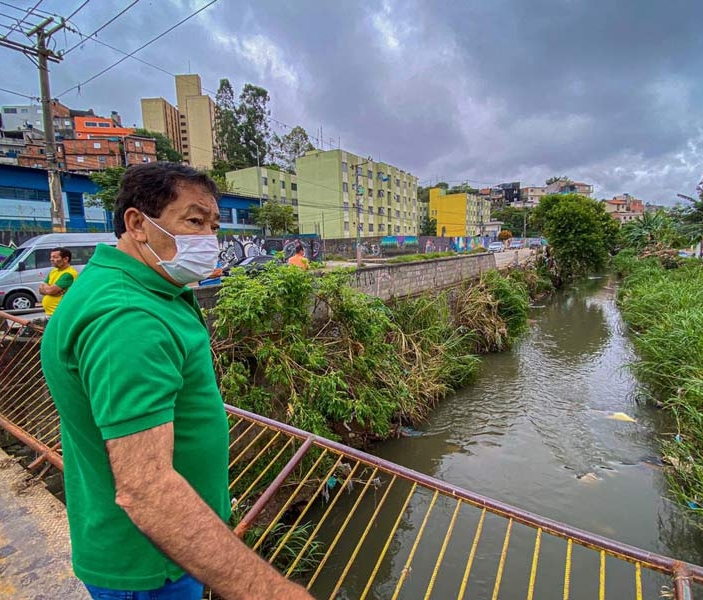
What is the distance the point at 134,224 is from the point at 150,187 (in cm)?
11

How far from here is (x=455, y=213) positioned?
58000 millimetres

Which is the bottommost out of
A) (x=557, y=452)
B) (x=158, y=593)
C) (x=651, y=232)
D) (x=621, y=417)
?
(x=557, y=452)

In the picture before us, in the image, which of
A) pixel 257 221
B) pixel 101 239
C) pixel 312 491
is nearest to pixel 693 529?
pixel 312 491

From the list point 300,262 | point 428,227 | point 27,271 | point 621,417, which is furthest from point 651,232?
point 428,227

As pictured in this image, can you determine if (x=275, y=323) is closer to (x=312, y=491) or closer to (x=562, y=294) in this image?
(x=312, y=491)

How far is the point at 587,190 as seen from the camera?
8275cm

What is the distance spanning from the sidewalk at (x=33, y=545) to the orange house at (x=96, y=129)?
148 feet

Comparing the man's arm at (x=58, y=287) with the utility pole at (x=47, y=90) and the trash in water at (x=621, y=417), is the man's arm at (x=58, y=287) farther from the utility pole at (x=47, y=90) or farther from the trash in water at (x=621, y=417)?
the trash in water at (x=621, y=417)

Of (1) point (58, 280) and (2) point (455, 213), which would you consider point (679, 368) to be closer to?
(1) point (58, 280)

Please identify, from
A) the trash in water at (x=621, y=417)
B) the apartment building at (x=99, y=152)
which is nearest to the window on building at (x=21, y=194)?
the apartment building at (x=99, y=152)

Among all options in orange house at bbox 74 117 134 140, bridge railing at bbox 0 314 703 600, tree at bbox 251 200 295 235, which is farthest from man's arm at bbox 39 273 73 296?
orange house at bbox 74 117 134 140

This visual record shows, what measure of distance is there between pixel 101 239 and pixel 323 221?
28.5 metres

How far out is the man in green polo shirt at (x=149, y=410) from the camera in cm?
73

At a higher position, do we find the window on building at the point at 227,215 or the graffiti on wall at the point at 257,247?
the window on building at the point at 227,215
